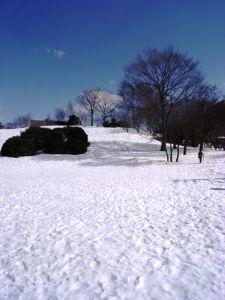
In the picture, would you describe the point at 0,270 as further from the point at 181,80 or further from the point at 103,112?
the point at 103,112

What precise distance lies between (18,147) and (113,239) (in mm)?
19367

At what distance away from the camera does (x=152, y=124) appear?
3067cm

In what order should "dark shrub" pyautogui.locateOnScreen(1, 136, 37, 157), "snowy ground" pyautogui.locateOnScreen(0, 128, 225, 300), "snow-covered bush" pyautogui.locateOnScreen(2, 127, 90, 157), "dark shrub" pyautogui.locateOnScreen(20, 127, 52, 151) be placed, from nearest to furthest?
"snowy ground" pyautogui.locateOnScreen(0, 128, 225, 300) → "dark shrub" pyautogui.locateOnScreen(1, 136, 37, 157) → "snow-covered bush" pyautogui.locateOnScreen(2, 127, 90, 157) → "dark shrub" pyautogui.locateOnScreen(20, 127, 52, 151)

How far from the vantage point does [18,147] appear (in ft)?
81.7

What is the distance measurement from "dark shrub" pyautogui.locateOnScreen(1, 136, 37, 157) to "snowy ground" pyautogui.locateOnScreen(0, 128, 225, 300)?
9.53m

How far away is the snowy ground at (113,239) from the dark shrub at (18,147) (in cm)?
953

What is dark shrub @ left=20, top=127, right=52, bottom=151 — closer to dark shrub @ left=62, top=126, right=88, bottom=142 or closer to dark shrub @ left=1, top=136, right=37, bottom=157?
dark shrub @ left=1, top=136, right=37, bottom=157

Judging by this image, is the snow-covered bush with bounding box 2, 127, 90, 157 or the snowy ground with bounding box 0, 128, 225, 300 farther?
the snow-covered bush with bounding box 2, 127, 90, 157

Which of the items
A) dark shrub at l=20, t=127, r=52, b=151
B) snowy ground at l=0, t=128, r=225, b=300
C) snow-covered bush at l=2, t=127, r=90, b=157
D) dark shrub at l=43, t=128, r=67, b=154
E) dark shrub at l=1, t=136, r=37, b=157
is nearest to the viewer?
snowy ground at l=0, t=128, r=225, b=300

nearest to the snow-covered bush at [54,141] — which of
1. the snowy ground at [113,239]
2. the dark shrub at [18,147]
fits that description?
the dark shrub at [18,147]

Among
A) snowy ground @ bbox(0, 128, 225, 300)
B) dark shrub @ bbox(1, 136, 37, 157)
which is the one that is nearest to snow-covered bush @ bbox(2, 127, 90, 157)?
dark shrub @ bbox(1, 136, 37, 157)

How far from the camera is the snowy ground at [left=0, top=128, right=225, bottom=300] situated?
16.3 ft

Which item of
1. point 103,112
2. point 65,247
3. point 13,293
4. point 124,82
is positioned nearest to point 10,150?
point 124,82

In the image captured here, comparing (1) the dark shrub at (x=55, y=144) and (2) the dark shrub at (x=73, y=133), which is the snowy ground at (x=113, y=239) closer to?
(1) the dark shrub at (x=55, y=144)
